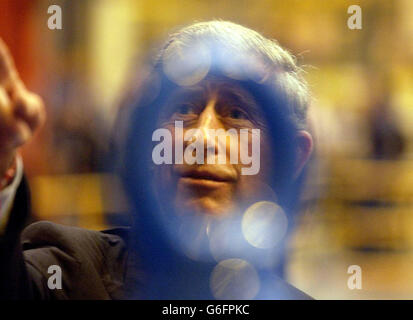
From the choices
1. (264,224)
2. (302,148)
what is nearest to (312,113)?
(302,148)

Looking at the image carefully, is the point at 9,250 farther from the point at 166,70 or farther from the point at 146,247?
the point at 166,70

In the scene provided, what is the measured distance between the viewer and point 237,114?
92.6 inches

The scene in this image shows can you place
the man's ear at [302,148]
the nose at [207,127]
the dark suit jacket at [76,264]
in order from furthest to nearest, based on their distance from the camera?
the man's ear at [302,148] → the nose at [207,127] → the dark suit jacket at [76,264]

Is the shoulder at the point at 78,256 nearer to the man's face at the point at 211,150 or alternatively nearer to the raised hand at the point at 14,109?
the man's face at the point at 211,150

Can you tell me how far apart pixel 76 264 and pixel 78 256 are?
0.02 metres

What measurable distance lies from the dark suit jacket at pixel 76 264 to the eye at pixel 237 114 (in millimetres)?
445

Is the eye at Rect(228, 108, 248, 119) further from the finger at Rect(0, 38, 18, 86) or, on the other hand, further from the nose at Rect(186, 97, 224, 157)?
the finger at Rect(0, 38, 18, 86)

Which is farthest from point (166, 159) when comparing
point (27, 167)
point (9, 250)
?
point (9, 250)

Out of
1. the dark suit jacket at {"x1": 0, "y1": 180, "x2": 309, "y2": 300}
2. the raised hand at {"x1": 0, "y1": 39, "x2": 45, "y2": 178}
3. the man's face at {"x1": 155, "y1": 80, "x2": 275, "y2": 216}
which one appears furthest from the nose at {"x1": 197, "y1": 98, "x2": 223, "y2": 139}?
the raised hand at {"x1": 0, "y1": 39, "x2": 45, "y2": 178}

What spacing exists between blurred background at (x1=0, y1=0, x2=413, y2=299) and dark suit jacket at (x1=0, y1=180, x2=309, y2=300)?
0.31 feet

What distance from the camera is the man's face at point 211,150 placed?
232 cm

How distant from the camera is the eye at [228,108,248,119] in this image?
2.35 m

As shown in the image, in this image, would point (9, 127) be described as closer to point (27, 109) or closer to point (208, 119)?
point (27, 109)

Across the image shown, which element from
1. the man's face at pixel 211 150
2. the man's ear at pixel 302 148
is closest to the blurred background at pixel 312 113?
the man's ear at pixel 302 148
